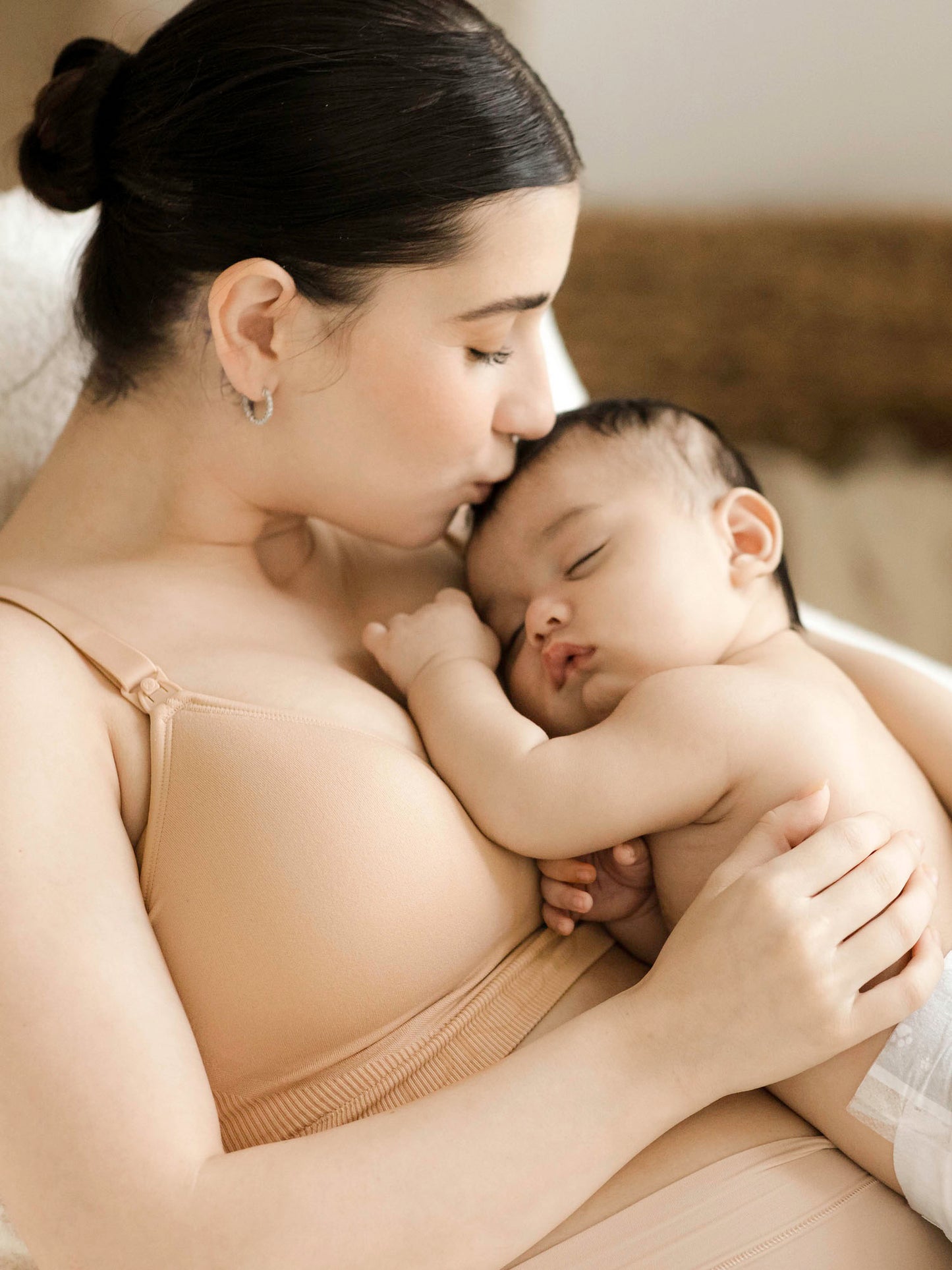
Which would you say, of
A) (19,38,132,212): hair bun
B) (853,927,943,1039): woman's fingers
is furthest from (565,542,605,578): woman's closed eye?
(19,38,132,212): hair bun

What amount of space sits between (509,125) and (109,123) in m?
0.37

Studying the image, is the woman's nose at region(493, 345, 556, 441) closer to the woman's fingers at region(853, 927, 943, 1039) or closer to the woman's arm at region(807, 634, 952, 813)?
the woman's arm at region(807, 634, 952, 813)

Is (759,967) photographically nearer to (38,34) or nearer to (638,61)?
(38,34)

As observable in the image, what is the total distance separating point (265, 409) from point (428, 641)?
0.85ft

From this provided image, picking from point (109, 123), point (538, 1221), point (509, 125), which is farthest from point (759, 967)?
point (109, 123)

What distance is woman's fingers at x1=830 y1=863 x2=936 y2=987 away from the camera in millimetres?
857

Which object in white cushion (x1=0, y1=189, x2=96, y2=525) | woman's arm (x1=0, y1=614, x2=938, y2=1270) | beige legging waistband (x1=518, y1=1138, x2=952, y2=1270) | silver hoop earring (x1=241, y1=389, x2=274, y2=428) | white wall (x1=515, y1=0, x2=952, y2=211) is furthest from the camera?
white wall (x1=515, y1=0, x2=952, y2=211)

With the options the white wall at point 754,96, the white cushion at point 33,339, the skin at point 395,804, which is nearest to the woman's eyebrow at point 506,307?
the skin at point 395,804

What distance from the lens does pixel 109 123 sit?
107cm

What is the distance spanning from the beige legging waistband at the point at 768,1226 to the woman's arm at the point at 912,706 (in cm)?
38

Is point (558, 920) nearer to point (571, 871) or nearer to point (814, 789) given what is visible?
point (571, 871)

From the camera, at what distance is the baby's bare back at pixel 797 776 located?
38.1 inches

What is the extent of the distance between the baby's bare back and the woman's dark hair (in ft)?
1.52

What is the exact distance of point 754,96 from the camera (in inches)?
113
